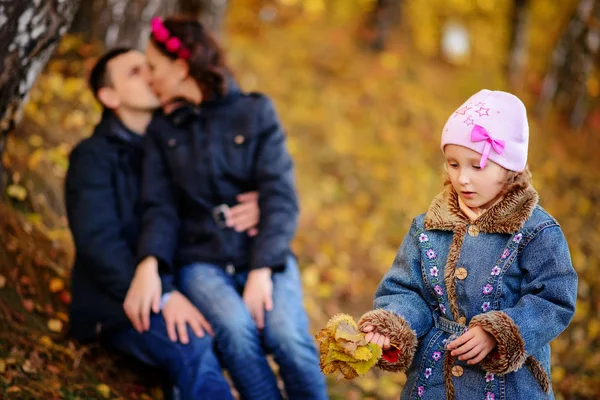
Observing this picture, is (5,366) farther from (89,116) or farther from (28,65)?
(89,116)

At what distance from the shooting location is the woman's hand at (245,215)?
11.4ft

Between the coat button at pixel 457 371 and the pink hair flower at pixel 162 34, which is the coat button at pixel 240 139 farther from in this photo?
the coat button at pixel 457 371

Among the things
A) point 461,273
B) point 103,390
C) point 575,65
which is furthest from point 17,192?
point 575,65

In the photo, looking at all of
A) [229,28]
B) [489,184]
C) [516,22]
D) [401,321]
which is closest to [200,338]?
[401,321]

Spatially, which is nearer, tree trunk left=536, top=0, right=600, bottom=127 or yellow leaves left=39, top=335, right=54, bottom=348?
yellow leaves left=39, top=335, right=54, bottom=348

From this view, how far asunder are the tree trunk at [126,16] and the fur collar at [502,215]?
11.1 feet

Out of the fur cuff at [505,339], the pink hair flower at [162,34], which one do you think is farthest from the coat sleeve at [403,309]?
the pink hair flower at [162,34]

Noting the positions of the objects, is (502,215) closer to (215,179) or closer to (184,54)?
(215,179)

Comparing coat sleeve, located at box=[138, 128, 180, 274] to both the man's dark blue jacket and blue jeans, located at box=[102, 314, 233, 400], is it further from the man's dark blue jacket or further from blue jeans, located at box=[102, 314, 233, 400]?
blue jeans, located at box=[102, 314, 233, 400]

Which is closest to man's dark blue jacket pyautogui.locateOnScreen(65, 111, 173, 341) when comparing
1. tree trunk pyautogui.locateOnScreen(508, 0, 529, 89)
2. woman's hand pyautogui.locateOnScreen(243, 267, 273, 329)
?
woman's hand pyautogui.locateOnScreen(243, 267, 273, 329)

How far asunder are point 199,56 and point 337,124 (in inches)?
154

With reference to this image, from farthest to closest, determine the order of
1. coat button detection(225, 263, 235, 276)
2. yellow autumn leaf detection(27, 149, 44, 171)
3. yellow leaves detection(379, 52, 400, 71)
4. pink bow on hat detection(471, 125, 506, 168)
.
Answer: yellow leaves detection(379, 52, 400, 71) < yellow autumn leaf detection(27, 149, 44, 171) < coat button detection(225, 263, 235, 276) < pink bow on hat detection(471, 125, 506, 168)

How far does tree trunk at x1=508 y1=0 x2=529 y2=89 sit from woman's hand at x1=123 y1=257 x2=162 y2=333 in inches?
298

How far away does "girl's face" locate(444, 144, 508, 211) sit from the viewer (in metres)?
2.35
